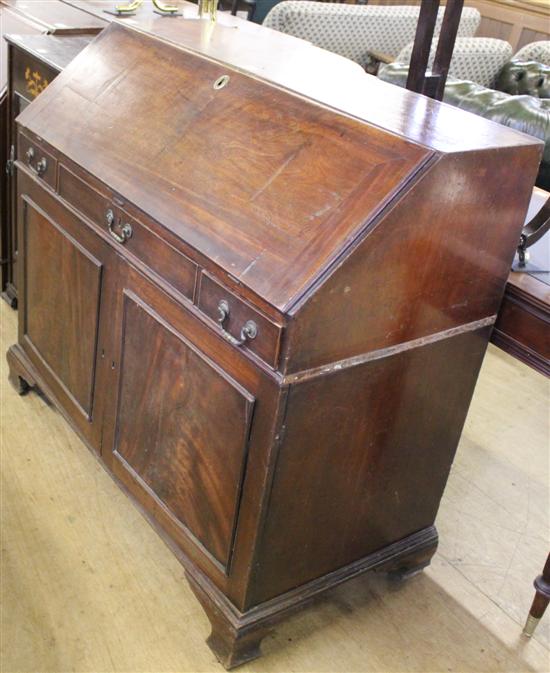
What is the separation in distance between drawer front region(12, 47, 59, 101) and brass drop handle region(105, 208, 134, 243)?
741 mm

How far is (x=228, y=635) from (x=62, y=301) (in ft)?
3.06

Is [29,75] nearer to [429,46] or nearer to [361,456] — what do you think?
[429,46]

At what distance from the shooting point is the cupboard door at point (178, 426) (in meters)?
1.58

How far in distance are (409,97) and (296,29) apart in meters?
3.48

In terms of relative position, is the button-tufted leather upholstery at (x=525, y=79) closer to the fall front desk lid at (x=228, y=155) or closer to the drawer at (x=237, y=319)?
the fall front desk lid at (x=228, y=155)

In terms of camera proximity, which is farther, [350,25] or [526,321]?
[350,25]

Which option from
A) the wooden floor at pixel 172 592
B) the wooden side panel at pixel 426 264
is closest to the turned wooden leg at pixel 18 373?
the wooden floor at pixel 172 592

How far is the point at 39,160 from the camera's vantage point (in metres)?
2.05

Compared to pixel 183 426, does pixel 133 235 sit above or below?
above

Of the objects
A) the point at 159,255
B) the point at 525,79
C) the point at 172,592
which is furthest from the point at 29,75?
the point at 525,79

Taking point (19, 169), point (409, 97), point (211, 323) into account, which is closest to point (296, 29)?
point (19, 169)

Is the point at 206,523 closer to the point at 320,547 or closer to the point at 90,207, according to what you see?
the point at 320,547

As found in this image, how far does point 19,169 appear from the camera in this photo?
7.15 ft

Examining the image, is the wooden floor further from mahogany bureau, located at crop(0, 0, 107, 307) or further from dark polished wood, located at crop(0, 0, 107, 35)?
dark polished wood, located at crop(0, 0, 107, 35)
